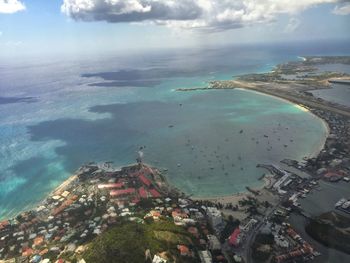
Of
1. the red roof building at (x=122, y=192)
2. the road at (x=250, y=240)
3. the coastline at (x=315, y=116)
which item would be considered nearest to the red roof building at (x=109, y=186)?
the red roof building at (x=122, y=192)

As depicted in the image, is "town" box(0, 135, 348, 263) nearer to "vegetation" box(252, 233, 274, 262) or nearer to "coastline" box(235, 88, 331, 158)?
"vegetation" box(252, 233, 274, 262)

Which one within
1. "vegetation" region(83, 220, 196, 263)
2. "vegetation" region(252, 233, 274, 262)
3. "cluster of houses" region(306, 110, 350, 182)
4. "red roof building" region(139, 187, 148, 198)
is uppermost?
"vegetation" region(83, 220, 196, 263)

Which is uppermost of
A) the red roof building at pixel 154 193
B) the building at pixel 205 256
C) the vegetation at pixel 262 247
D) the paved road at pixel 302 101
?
the building at pixel 205 256

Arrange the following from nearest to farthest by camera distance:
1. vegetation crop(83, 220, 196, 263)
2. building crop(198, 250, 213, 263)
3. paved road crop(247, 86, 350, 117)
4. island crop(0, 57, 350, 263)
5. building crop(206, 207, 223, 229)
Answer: vegetation crop(83, 220, 196, 263)
building crop(198, 250, 213, 263)
island crop(0, 57, 350, 263)
building crop(206, 207, 223, 229)
paved road crop(247, 86, 350, 117)

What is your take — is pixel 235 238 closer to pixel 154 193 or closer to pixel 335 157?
pixel 154 193

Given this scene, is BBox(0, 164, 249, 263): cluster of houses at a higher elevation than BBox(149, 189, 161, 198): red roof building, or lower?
higher

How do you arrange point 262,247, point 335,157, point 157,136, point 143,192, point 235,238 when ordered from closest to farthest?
point 262,247
point 235,238
point 143,192
point 335,157
point 157,136

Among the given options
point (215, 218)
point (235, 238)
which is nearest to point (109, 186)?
point (215, 218)

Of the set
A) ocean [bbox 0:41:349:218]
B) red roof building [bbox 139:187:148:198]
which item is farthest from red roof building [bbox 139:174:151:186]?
ocean [bbox 0:41:349:218]

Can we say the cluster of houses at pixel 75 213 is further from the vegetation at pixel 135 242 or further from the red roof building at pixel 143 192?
the vegetation at pixel 135 242
